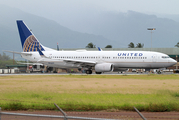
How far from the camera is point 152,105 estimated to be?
13.1 metres

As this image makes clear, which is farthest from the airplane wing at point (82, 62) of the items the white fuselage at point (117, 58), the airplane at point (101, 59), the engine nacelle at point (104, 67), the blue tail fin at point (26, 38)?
the blue tail fin at point (26, 38)

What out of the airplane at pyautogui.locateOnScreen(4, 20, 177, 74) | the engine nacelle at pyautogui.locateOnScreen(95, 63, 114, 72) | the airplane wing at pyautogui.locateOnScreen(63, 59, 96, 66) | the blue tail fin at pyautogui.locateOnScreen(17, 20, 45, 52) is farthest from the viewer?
the blue tail fin at pyautogui.locateOnScreen(17, 20, 45, 52)

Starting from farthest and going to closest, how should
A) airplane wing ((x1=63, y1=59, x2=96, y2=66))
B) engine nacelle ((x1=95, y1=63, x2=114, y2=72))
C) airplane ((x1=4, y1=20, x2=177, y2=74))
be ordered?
airplane wing ((x1=63, y1=59, x2=96, y2=66)), airplane ((x1=4, y1=20, x2=177, y2=74)), engine nacelle ((x1=95, y1=63, x2=114, y2=72))

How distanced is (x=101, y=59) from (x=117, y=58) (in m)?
3.01

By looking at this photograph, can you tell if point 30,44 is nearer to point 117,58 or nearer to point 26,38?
point 26,38

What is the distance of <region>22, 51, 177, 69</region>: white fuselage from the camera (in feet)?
150

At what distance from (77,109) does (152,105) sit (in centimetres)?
372

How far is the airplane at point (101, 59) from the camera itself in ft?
150

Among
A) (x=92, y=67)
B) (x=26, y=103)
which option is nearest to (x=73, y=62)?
(x=92, y=67)

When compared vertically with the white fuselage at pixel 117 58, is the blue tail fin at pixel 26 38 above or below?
above

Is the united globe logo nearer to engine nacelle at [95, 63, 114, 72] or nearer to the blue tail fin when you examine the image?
the blue tail fin

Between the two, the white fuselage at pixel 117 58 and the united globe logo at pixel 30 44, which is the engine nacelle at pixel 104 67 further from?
the united globe logo at pixel 30 44

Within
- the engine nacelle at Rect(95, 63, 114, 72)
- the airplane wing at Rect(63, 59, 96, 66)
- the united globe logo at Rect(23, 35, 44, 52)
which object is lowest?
the engine nacelle at Rect(95, 63, 114, 72)

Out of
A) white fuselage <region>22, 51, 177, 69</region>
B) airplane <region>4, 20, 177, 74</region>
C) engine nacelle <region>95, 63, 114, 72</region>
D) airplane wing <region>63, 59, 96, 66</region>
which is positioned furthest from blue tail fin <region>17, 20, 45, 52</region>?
engine nacelle <region>95, 63, 114, 72</region>
